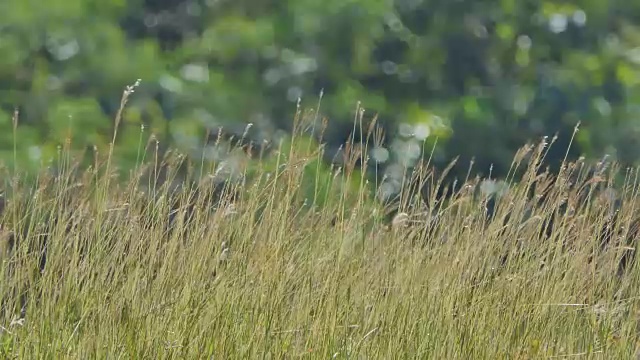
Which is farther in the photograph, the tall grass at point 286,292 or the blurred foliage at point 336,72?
the blurred foliage at point 336,72

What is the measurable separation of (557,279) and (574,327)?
17 cm

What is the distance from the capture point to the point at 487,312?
3.70 meters

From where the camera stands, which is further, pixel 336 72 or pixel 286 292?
pixel 336 72

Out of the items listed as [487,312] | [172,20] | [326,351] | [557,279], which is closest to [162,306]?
[326,351]

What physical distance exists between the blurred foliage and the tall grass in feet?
9.84

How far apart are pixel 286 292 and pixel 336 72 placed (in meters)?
3.67

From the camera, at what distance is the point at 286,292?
143 inches

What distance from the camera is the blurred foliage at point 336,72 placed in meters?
7.01

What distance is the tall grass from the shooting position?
3467 mm

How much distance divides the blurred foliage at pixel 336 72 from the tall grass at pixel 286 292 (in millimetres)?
3001

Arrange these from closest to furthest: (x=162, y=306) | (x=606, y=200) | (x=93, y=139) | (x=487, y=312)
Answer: (x=162, y=306) < (x=487, y=312) < (x=606, y=200) < (x=93, y=139)

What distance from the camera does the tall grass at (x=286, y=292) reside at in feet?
11.4

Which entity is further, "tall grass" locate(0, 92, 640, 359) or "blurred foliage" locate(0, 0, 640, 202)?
"blurred foliage" locate(0, 0, 640, 202)

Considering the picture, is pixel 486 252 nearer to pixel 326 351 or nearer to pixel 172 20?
Result: pixel 326 351
